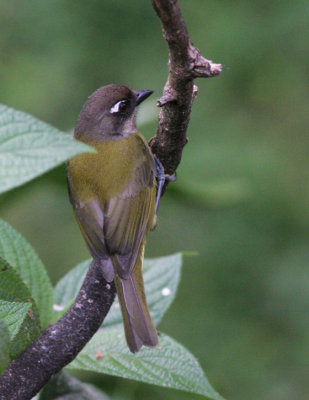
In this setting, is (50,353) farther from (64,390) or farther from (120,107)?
(120,107)

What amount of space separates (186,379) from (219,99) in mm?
3817

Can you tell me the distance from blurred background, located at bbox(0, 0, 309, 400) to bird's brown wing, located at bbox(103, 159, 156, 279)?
1410mm

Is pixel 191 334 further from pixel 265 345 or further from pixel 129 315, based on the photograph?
pixel 129 315

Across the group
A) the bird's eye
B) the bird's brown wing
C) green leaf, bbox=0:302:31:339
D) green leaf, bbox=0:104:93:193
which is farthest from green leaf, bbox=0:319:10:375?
the bird's eye

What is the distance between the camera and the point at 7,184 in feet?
3.04

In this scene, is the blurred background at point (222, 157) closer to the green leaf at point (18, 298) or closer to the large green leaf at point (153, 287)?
the large green leaf at point (153, 287)

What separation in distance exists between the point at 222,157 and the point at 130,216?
281 cm

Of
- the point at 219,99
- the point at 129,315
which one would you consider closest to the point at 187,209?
the point at 219,99

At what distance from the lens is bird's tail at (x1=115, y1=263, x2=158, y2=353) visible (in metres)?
1.81

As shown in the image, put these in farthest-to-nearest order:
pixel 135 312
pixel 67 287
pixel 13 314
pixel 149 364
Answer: pixel 67 287 → pixel 135 312 → pixel 149 364 → pixel 13 314

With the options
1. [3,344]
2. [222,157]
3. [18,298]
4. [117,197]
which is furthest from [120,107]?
[222,157]

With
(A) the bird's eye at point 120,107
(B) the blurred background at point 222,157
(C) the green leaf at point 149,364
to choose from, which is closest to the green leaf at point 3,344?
(C) the green leaf at point 149,364

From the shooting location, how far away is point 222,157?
509cm

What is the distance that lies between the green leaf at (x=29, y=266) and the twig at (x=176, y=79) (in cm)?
48
